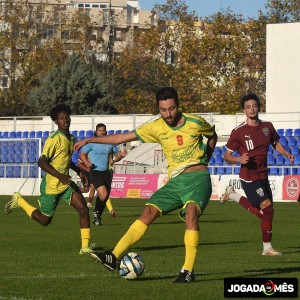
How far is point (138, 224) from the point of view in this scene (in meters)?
11.9

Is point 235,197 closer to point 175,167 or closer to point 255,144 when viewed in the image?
point 255,144

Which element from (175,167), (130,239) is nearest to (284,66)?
(175,167)

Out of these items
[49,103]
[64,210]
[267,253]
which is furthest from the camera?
[49,103]

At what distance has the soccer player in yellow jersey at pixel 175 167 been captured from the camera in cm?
1177

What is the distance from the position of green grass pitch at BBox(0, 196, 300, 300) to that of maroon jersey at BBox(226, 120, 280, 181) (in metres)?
1.16

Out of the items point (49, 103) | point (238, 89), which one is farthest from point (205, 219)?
point (238, 89)

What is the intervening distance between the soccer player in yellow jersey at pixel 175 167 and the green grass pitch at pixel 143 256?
1.77 feet

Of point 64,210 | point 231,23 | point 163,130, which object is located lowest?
point 64,210

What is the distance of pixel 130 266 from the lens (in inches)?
464

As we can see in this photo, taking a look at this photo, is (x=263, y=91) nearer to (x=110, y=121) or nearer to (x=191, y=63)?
(x=191, y=63)

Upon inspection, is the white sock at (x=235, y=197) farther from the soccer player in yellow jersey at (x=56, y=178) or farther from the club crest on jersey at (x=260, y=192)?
the soccer player in yellow jersey at (x=56, y=178)

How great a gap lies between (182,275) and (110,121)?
41.3m

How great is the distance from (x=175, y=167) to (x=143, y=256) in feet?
11.1

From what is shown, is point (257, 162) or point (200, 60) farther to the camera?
point (200, 60)
